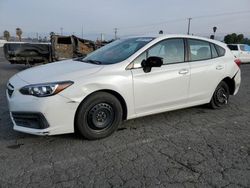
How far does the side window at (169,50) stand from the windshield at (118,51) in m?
0.20

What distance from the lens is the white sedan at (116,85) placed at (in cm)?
346

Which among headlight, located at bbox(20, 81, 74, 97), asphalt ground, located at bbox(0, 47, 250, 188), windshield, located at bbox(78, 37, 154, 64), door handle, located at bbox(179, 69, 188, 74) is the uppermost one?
windshield, located at bbox(78, 37, 154, 64)

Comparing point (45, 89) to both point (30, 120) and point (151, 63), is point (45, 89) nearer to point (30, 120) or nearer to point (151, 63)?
point (30, 120)

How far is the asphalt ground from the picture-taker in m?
2.82

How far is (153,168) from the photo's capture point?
3084mm

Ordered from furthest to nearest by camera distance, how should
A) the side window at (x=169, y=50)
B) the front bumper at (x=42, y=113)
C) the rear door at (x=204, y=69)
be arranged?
the rear door at (x=204, y=69) → the side window at (x=169, y=50) → the front bumper at (x=42, y=113)

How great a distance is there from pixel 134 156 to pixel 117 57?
172 cm

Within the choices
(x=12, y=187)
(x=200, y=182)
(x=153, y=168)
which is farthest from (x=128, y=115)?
(x=12, y=187)

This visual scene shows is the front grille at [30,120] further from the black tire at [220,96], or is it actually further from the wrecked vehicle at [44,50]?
the wrecked vehicle at [44,50]

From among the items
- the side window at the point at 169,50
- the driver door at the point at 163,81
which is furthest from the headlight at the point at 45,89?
the side window at the point at 169,50

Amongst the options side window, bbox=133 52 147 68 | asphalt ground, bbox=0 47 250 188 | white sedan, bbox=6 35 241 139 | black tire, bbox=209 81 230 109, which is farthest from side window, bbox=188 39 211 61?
asphalt ground, bbox=0 47 250 188

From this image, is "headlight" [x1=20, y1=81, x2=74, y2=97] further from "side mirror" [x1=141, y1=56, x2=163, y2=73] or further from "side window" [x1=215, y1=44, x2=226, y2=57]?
"side window" [x1=215, y1=44, x2=226, y2=57]

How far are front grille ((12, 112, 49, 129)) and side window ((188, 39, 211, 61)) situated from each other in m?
2.94

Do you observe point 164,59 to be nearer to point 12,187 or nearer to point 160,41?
point 160,41
